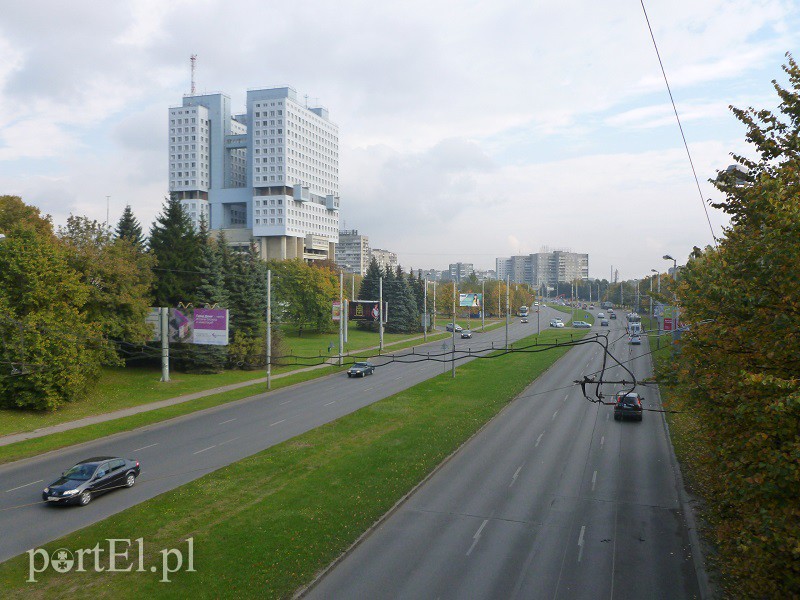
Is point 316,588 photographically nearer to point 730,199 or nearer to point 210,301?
point 730,199

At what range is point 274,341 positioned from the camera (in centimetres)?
4822

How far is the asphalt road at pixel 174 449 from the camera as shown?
16375 millimetres

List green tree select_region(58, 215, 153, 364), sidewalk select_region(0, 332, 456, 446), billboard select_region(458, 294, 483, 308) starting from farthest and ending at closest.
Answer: billboard select_region(458, 294, 483, 308), green tree select_region(58, 215, 153, 364), sidewalk select_region(0, 332, 456, 446)

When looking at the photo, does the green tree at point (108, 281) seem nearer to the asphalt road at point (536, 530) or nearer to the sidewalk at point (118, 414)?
the sidewalk at point (118, 414)

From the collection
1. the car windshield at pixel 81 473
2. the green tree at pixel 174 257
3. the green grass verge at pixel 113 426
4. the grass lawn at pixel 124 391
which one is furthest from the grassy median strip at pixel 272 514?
the green tree at pixel 174 257

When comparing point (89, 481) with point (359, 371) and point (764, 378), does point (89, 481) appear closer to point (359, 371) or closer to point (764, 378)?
point (764, 378)

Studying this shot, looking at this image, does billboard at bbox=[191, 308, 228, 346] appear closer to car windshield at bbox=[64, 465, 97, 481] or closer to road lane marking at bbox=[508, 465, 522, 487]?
car windshield at bbox=[64, 465, 97, 481]

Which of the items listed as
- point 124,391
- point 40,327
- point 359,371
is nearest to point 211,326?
point 124,391

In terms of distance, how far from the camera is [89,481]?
58.7ft

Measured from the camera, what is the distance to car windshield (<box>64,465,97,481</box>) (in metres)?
18.0

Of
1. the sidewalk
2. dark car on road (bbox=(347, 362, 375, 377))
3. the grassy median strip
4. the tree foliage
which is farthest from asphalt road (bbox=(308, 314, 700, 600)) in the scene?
dark car on road (bbox=(347, 362, 375, 377))

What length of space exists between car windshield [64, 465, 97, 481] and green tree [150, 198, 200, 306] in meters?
27.7

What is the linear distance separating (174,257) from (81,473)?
3147 centimetres

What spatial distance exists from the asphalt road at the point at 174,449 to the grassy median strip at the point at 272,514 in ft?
3.19
